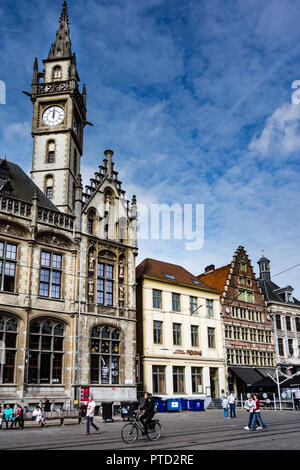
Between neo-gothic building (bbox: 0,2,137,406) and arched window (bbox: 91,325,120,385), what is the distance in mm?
69

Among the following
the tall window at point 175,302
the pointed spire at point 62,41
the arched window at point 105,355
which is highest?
the pointed spire at point 62,41

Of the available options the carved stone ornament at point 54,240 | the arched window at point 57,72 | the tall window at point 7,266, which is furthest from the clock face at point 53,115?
the tall window at point 7,266

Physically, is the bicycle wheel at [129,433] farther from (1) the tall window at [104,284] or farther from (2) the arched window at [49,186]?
(2) the arched window at [49,186]

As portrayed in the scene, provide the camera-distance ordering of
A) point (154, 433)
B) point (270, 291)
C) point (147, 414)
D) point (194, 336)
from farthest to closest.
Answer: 1. point (270, 291)
2. point (194, 336)
3. point (154, 433)
4. point (147, 414)

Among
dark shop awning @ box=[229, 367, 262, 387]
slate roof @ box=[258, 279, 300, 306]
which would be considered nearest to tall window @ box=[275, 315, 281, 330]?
slate roof @ box=[258, 279, 300, 306]

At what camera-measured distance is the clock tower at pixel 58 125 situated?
36.2 meters

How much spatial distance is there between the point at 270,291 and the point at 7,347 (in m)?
34.5

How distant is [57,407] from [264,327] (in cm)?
2699

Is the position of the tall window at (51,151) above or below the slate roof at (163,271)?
above

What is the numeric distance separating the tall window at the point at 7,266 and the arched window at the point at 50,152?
37.3 feet

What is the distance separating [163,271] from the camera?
1642 inches

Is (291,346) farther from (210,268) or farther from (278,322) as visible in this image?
(210,268)

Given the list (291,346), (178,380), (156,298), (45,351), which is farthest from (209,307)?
(45,351)

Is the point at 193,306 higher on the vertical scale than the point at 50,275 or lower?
lower
